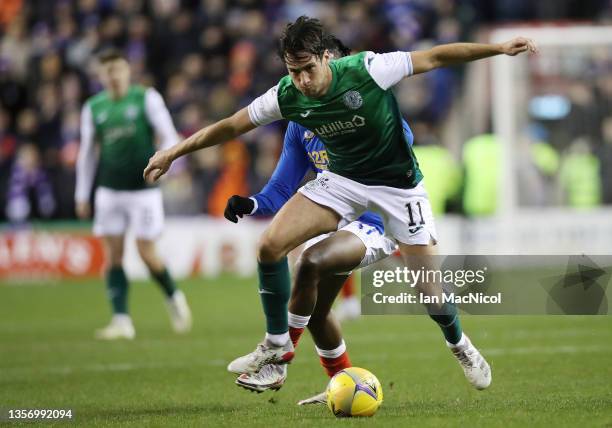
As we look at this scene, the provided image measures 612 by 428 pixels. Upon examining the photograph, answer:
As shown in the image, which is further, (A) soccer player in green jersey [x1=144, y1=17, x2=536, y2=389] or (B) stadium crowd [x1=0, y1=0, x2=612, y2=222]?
(B) stadium crowd [x1=0, y1=0, x2=612, y2=222]

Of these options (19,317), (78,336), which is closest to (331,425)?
(78,336)

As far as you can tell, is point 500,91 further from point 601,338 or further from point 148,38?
point 601,338

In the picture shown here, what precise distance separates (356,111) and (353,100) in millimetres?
67

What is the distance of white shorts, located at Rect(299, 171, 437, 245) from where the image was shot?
740cm

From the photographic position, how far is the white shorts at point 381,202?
24.3 feet

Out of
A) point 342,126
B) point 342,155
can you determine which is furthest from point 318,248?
point 342,126

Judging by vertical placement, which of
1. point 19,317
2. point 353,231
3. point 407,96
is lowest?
point 19,317

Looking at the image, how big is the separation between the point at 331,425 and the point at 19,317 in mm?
8424

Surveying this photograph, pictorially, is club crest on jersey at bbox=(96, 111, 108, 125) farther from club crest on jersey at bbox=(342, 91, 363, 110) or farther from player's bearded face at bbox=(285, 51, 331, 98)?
club crest on jersey at bbox=(342, 91, 363, 110)

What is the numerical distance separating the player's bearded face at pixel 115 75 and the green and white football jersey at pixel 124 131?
0.36 ft

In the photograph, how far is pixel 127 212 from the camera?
40.7ft

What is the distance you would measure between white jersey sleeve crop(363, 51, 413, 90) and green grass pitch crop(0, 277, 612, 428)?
1908 millimetres

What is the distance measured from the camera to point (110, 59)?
12.0m

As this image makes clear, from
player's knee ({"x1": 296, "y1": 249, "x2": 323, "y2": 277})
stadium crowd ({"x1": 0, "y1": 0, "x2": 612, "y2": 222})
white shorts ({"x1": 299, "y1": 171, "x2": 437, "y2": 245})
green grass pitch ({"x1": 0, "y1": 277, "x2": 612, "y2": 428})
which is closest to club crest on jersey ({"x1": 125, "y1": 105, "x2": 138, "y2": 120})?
green grass pitch ({"x1": 0, "y1": 277, "x2": 612, "y2": 428})
